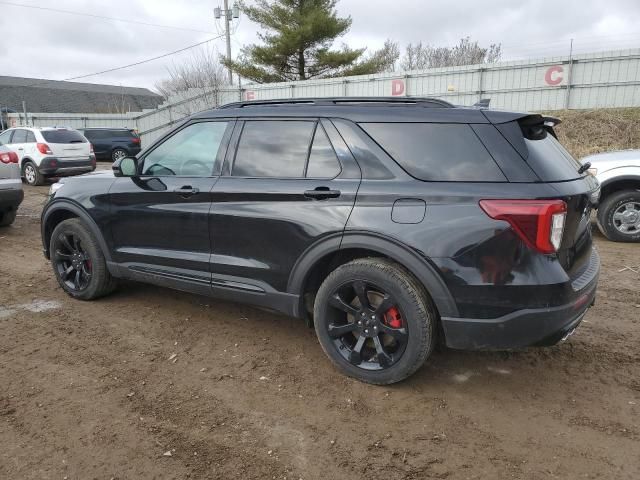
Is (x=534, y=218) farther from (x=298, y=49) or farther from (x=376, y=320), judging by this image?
(x=298, y=49)

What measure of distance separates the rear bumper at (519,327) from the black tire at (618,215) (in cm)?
454

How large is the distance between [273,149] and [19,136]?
548 inches

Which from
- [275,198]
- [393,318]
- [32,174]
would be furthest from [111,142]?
[393,318]

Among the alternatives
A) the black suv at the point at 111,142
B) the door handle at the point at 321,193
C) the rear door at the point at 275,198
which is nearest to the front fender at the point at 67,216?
the rear door at the point at 275,198

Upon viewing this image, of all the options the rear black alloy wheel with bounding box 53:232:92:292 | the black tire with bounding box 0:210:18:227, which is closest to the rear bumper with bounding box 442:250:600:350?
the rear black alloy wheel with bounding box 53:232:92:292

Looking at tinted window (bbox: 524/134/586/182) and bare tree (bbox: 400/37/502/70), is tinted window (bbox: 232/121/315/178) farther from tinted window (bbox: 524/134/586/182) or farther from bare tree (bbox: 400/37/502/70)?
bare tree (bbox: 400/37/502/70)

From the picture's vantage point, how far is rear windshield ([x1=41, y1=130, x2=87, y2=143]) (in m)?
14.0

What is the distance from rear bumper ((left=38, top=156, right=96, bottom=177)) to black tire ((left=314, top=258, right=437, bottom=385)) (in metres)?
13.1

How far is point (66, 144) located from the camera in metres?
14.2

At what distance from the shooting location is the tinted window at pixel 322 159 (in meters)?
3.19

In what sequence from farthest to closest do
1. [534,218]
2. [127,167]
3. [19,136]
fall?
1. [19,136]
2. [127,167]
3. [534,218]

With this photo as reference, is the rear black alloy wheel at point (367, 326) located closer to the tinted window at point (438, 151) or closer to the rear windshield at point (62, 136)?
the tinted window at point (438, 151)

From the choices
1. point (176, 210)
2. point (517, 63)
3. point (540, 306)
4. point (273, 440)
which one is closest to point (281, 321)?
point (176, 210)

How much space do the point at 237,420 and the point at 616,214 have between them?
6094 millimetres
